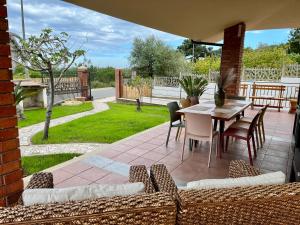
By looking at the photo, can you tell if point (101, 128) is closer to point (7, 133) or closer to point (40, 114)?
point (40, 114)

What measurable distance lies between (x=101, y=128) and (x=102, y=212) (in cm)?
501

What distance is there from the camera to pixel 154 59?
41.3 ft

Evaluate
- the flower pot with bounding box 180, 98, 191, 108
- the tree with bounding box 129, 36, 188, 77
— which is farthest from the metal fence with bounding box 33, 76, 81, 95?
the flower pot with bounding box 180, 98, 191, 108

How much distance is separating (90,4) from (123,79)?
8.16 meters

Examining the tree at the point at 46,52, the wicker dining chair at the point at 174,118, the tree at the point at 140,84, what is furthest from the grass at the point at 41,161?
the tree at the point at 140,84

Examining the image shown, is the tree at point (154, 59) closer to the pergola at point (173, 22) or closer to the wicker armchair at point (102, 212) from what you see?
the pergola at point (173, 22)

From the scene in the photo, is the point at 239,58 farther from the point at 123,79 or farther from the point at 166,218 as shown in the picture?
the point at 123,79

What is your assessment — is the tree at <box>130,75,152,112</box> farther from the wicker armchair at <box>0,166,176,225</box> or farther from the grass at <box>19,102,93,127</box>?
the wicker armchair at <box>0,166,176,225</box>

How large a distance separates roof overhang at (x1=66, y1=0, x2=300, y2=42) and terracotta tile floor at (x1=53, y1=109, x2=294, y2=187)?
2023 mm

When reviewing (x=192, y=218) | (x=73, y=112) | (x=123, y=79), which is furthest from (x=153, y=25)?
(x=123, y=79)

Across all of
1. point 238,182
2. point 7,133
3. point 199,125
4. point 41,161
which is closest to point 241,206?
point 238,182

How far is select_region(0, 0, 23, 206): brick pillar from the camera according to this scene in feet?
5.24

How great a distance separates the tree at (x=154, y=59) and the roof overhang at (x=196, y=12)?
7030 mm

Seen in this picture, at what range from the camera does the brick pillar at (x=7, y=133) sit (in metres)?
1.60
